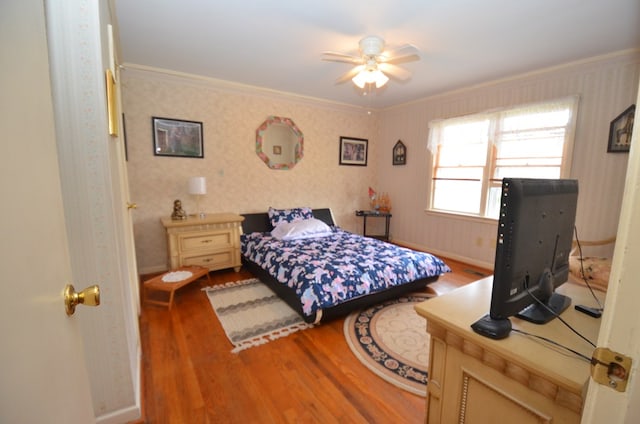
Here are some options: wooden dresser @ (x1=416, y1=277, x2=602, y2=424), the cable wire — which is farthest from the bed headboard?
the cable wire

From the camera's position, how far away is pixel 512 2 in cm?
197

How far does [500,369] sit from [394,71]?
268cm

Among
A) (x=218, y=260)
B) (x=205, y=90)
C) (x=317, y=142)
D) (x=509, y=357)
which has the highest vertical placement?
(x=205, y=90)

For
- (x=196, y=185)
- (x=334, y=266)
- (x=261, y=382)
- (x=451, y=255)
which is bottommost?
(x=261, y=382)

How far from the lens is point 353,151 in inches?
200

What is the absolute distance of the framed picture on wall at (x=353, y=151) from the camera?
16.3 ft

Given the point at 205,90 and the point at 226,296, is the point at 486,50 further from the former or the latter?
the point at 226,296

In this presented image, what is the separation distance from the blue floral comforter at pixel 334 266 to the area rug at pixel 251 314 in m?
0.26

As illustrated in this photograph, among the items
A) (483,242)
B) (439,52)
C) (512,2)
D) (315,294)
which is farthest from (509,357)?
(483,242)

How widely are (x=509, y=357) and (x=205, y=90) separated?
13.2ft

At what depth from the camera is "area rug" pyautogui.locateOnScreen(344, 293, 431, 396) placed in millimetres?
1816

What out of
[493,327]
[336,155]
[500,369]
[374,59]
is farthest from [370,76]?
[500,369]

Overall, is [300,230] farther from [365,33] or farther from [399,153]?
[399,153]

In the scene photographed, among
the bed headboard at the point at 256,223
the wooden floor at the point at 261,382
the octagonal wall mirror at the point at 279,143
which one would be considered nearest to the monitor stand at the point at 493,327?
the wooden floor at the point at 261,382
